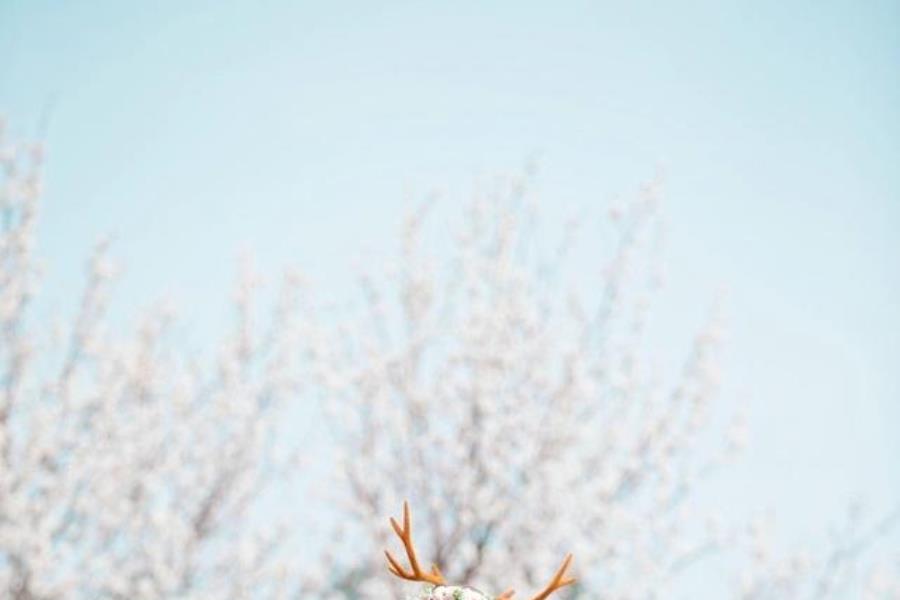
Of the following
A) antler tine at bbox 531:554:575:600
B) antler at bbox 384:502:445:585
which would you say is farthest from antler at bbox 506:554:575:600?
antler at bbox 384:502:445:585

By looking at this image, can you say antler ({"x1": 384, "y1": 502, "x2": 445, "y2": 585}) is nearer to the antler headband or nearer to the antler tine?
the antler headband

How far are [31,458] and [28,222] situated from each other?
7.09ft

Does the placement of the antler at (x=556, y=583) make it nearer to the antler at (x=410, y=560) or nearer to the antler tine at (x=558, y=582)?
the antler tine at (x=558, y=582)

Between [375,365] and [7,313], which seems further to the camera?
[375,365]

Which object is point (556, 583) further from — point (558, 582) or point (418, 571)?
point (418, 571)

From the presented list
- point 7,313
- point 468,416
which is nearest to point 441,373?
point 468,416

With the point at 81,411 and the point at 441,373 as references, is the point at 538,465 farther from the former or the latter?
the point at 81,411

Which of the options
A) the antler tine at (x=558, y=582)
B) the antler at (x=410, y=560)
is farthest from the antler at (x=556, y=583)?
the antler at (x=410, y=560)

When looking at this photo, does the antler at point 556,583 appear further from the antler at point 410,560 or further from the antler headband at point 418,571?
the antler at point 410,560

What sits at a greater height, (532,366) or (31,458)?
(532,366)

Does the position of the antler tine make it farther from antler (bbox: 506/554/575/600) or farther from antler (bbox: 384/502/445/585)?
antler (bbox: 384/502/445/585)

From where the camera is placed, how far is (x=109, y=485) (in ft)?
23.7

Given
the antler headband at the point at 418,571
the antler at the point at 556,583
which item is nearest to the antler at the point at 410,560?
the antler headband at the point at 418,571

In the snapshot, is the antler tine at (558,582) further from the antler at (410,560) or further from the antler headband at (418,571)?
the antler at (410,560)
